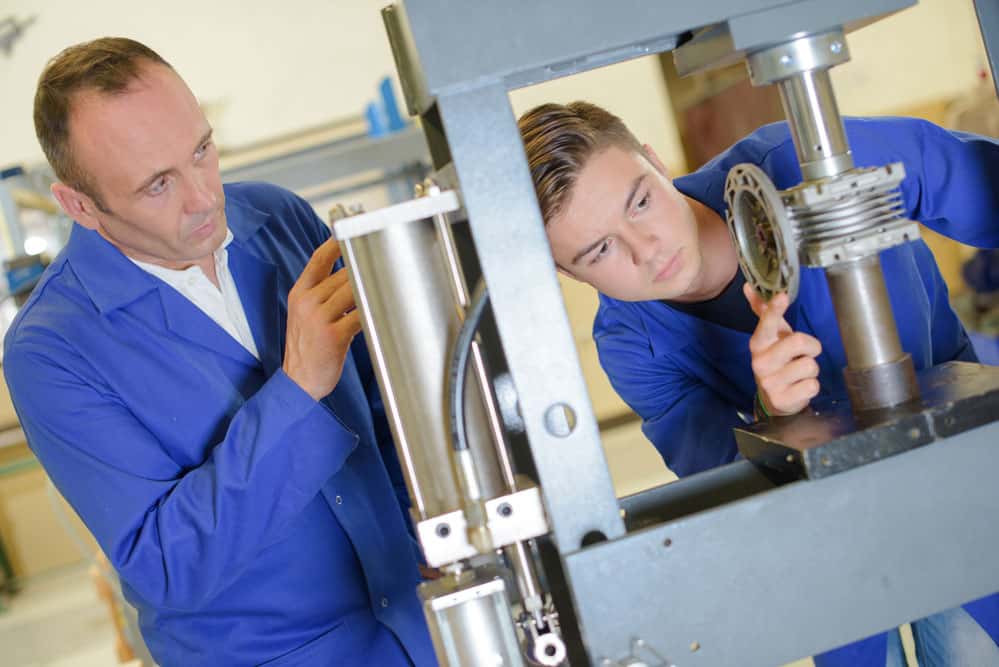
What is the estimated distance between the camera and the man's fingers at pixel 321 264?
2.92 ft

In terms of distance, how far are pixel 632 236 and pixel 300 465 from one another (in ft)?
1.40

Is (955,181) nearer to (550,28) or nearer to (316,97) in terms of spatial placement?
(550,28)

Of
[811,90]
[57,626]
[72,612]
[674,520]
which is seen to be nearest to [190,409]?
[674,520]

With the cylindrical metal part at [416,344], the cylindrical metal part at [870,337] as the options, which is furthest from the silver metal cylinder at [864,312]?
the cylindrical metal part at [416,344]

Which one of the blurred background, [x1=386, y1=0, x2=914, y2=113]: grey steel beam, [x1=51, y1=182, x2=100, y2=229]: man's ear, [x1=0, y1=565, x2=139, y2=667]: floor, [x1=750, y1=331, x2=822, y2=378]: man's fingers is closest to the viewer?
[x1=386, y1=0, x2=914, y2=113]: grey steel beam

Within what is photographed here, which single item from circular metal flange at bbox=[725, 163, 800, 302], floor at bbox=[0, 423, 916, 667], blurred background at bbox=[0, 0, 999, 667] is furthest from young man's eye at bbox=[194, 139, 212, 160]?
blurred background at bbox=[0, 0, 999, 667]

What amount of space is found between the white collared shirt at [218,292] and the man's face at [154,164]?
3 cm

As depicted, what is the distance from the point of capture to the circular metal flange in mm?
684

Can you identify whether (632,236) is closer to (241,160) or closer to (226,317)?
(226,317)

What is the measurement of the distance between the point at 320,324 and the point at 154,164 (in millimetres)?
331

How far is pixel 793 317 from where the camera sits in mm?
1070

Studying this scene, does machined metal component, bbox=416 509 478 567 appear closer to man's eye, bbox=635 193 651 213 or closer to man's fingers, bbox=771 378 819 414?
man's fingers, bbox=771 378 819 414

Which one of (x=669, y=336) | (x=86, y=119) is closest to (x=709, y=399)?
(x=669, y=336)

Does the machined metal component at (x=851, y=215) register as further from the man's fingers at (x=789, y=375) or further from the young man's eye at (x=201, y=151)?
the young man's eye at (x=201, y=151)
